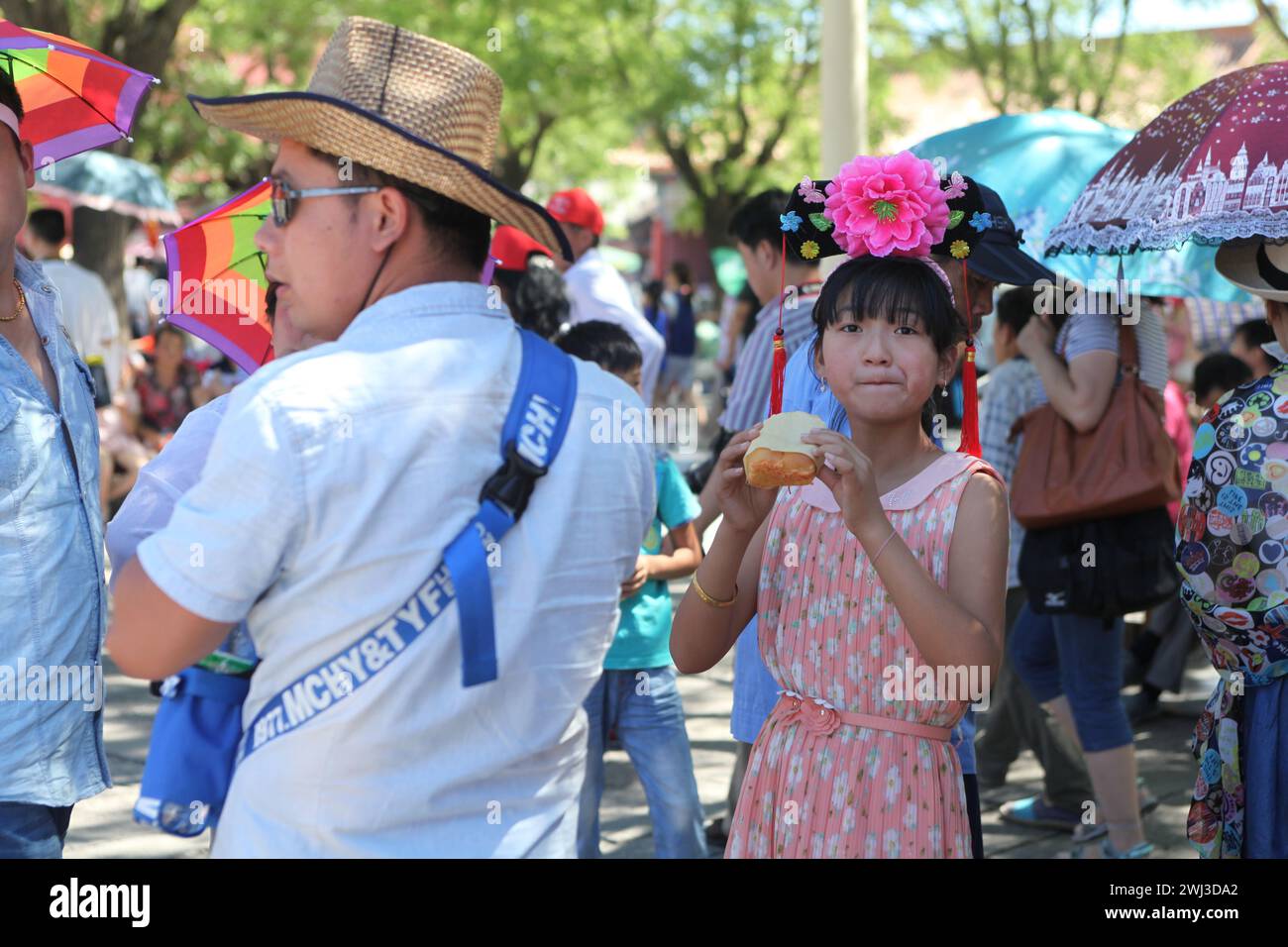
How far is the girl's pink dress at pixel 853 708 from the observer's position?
2.64 meters

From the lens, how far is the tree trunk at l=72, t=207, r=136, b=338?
13023mm

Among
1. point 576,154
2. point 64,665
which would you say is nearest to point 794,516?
point 64,665

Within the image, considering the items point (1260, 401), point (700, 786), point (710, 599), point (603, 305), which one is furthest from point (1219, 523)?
point (603, 305)

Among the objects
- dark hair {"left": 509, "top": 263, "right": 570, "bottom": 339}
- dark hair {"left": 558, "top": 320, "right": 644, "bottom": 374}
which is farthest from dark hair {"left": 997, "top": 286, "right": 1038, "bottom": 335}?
dark hair {"left": 509, "top": 263, "right": 570, "bottom": 339}

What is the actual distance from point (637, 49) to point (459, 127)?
23263mm

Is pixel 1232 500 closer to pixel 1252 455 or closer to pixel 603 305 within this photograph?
pixel 1252 455

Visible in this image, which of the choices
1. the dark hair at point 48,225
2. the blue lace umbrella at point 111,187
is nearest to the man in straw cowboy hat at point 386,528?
the dark hair at point 48,225

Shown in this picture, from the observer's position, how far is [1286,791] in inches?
121

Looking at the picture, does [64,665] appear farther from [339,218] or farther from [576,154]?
[576,154]

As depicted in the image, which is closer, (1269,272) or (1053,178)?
(1269,272)

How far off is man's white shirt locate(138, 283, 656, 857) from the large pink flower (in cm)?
89

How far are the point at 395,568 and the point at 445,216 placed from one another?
1.69 feet

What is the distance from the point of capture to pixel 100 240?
43.0 feet

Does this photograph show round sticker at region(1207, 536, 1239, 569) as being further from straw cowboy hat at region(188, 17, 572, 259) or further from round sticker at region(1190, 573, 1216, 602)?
straw cowboy hat at region(188, 17, 572, 259)
